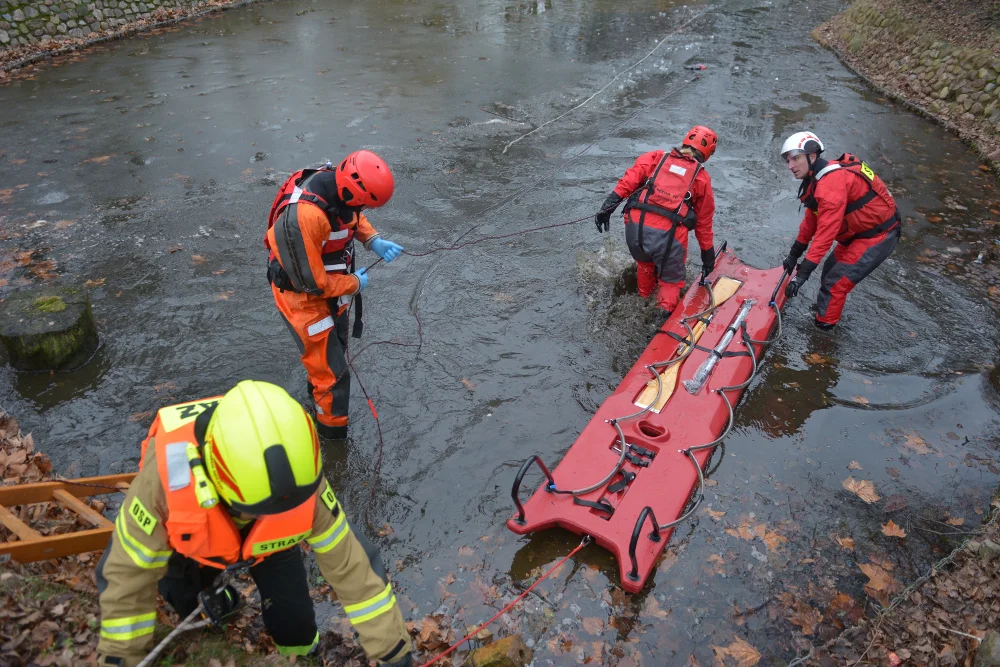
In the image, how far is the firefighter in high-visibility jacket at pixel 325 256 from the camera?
169 inches

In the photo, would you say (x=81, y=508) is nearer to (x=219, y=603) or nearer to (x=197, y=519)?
(x=219, y=603)

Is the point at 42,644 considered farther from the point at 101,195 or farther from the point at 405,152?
the point at 405,152

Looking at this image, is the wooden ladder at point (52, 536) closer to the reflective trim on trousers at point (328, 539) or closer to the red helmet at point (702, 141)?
the reflective trim on trousers at point (328, 539)

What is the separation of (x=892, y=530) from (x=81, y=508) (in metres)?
5.73

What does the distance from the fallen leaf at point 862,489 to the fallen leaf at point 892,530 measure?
25 cm

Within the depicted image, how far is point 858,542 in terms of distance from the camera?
15.5 ft

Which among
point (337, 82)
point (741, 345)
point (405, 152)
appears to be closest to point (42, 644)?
point (741, 345)

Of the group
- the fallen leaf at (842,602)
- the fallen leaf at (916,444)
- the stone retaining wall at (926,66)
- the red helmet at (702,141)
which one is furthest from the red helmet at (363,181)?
the stone retaining wall at (926,66)

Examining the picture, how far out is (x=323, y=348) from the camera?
4.73 meters

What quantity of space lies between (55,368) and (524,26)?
17449 millimetres

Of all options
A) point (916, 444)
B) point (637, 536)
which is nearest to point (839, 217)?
point (916, 444)

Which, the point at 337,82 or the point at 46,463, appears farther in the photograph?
the point at 337,82

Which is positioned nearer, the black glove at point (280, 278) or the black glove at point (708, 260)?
the black glove at point (280, 278)

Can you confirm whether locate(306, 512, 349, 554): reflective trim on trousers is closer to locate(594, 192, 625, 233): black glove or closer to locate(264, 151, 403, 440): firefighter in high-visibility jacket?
locate(264, 151, 403, 440): firefighter in high-visibility jacket
